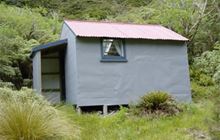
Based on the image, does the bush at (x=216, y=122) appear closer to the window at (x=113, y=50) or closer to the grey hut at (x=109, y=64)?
the grey hut at (x=109, y=64)

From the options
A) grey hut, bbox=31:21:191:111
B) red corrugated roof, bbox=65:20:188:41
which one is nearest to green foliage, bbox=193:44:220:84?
grey hut, bbox=31:21:191:111

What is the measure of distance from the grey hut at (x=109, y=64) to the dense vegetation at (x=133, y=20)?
118 cm

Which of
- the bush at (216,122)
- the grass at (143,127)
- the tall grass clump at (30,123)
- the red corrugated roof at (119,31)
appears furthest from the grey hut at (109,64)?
the bush at (216,122)

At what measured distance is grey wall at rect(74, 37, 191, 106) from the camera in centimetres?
1295

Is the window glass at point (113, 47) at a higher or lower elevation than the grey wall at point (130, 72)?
higher

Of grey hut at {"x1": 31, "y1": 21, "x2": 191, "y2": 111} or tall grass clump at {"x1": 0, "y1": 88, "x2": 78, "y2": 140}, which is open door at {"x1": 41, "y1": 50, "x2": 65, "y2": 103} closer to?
grey hut at {"x1": 31, "y1": 21, "x2": 191, "y2": 111}

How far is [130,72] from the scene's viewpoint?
13.6 metres

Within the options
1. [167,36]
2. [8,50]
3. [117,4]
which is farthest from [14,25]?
[117,4]

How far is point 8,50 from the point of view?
51.1ft

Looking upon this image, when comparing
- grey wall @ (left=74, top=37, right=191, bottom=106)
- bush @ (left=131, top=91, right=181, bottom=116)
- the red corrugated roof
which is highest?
the red corrugated roof

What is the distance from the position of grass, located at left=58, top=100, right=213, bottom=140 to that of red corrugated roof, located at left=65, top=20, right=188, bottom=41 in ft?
9.74

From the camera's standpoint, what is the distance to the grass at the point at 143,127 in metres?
9.01

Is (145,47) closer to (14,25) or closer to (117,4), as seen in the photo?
(14,25)

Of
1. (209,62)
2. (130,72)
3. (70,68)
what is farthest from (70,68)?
(209,62)
